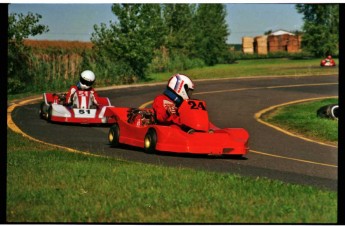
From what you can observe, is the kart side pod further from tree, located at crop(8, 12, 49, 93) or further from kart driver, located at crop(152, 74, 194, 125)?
tree, located at crop(8, 12, 49, 93)

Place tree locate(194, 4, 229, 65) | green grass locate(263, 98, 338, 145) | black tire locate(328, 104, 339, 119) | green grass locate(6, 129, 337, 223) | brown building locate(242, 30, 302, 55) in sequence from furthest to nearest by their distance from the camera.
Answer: brown building locate(242, 30, 302, 55)
tree locate(194, 4, 229, 65)
black tire locate(328, 104, 339, 119)
green grass locate(263, 98, 338, 145)
green grass locate(6, 129, 337, 223)

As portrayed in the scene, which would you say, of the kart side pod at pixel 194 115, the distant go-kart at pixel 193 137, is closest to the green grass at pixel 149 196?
the distant go-kart at pixel 193 137

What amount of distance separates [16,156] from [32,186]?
9.39 feet

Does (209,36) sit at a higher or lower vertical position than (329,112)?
higher

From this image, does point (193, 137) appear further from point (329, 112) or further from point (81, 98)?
point (329, 112)

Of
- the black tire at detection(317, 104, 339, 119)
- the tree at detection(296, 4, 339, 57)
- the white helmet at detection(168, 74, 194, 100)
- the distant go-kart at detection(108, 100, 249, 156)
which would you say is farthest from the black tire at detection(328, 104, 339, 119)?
the tree at detection(296, 4, 339, 57)

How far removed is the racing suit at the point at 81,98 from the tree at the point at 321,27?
32.9 m

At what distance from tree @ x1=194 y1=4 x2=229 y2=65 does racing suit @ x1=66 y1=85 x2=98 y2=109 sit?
80.5 feet

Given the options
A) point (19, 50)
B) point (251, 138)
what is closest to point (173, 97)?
point (251, 138)

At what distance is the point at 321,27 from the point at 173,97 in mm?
39335

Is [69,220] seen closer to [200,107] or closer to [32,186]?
[32,186]

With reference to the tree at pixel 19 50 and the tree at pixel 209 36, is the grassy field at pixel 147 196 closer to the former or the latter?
the tree at pixel 19 50

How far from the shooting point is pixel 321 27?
168 feet

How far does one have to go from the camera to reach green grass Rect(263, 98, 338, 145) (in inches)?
659
